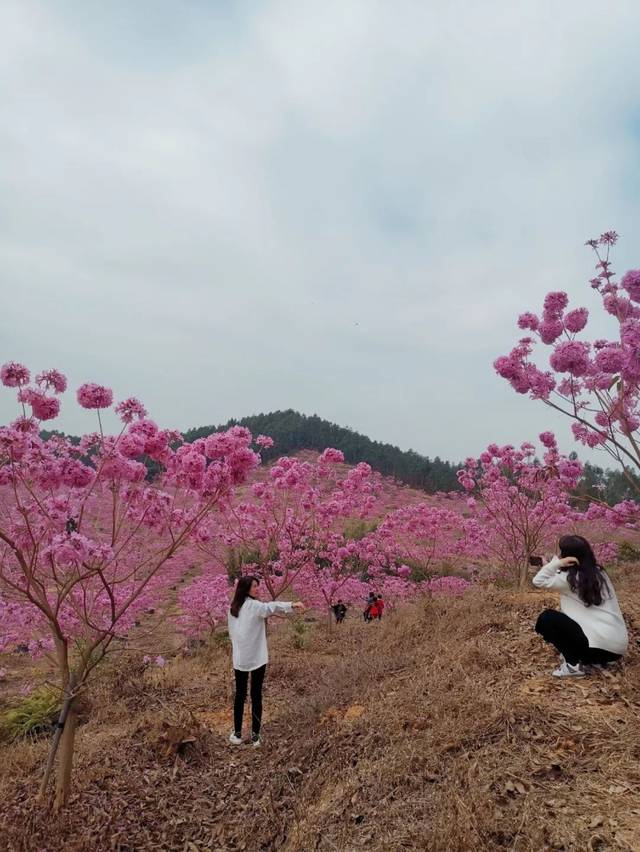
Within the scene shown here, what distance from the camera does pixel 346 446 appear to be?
55188 millimetres

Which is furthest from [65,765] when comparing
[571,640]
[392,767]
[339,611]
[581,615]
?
[339,611]

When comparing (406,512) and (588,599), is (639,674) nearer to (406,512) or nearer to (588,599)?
(588,599)

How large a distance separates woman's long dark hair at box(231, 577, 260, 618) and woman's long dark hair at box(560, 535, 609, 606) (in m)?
2.88

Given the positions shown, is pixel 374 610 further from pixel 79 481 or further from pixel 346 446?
pixel 346 446

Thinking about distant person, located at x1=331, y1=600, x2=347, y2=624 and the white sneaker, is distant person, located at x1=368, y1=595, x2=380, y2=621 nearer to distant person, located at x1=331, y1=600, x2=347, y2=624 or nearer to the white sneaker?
distant person, located at x1=331, y1=600, x2=347, y2=624

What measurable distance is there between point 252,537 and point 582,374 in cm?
758

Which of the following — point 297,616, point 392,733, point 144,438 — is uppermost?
point 144,438

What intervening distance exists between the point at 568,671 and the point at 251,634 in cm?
279

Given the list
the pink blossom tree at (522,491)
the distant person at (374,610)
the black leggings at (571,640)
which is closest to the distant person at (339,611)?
the distant person at (374,610)

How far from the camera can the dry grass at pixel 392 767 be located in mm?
2744

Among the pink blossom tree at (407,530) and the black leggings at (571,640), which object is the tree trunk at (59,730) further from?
the pink blossom tree at (407,530)

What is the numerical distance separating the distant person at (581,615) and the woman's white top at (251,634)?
2.33 m

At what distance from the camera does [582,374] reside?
409cm

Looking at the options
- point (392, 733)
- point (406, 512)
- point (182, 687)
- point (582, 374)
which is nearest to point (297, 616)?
point (406, 512)
